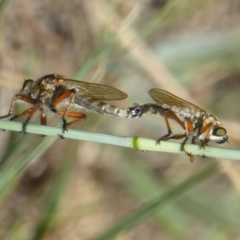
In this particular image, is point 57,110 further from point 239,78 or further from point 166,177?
point 239,78

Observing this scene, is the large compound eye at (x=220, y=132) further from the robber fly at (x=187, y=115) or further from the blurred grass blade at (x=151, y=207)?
the blurred grass blade at (x=151, y=207)

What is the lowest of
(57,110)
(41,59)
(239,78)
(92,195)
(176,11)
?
(57,110)

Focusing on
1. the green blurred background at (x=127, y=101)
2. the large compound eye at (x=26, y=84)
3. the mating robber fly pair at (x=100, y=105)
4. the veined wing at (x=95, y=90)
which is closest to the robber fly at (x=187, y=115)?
the mating robber fly pair at (x=100, y=105)

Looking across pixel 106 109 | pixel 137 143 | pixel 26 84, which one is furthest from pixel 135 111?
pixel 137 143

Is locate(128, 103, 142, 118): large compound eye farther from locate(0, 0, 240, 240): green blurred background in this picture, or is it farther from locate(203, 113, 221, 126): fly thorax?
locate(0, 0, 240, 240): green blurred background

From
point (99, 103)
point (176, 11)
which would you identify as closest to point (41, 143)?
point (99, 103)

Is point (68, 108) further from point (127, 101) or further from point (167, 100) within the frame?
point (127, 101)

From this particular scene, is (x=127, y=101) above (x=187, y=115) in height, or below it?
above
